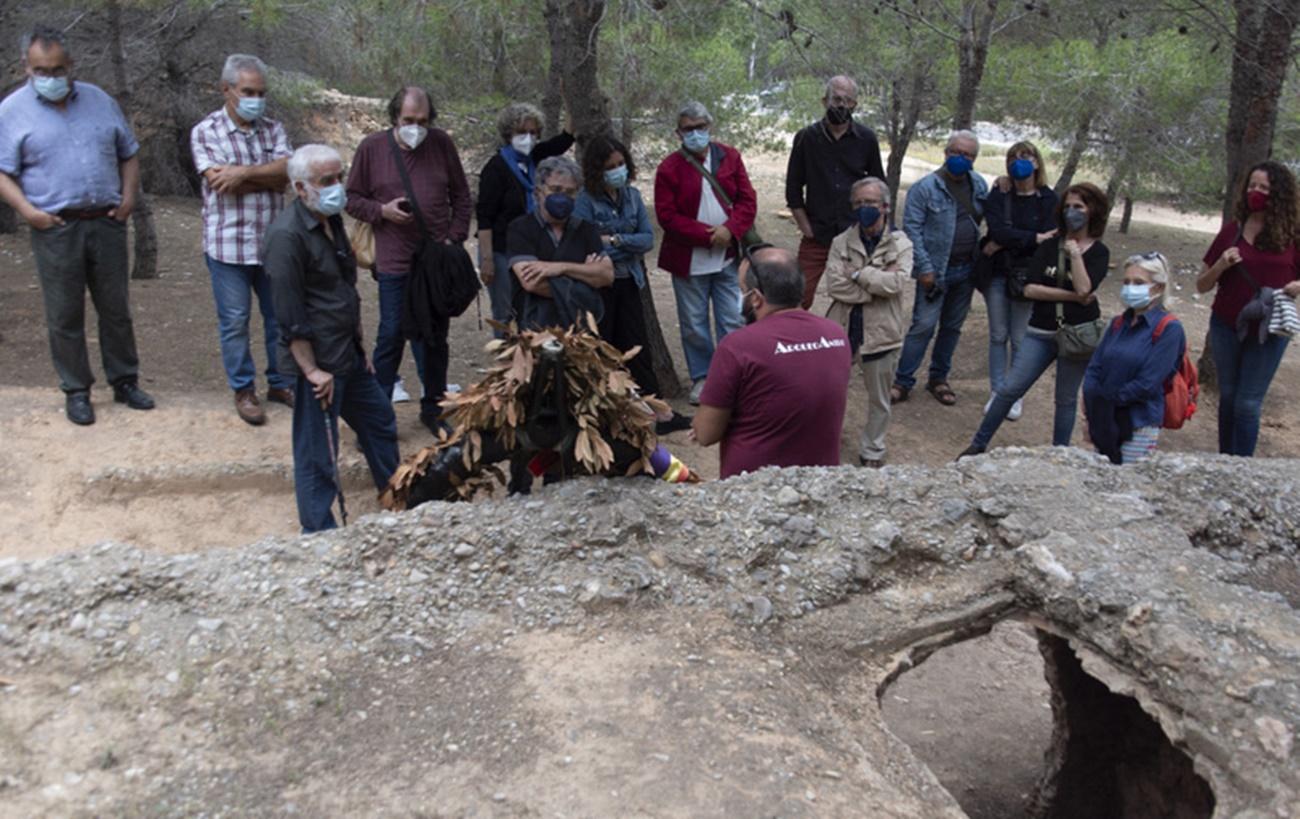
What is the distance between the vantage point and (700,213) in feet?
24.0

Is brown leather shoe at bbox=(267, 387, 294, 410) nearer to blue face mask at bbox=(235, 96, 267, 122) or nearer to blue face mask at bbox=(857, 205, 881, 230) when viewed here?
blue face mask at bbox=(235, 96, 267, 122)

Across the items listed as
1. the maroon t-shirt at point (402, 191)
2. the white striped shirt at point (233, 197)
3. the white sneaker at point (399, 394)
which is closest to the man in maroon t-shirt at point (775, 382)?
the maroon t-shirt at point (402, 191)

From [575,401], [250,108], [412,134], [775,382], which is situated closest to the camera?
[575,401]

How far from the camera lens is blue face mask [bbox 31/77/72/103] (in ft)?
19.5

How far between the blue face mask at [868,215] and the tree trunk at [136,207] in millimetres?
6028

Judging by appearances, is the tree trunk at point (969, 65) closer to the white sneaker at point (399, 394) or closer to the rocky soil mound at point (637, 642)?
the white sneaker at point (399, 394)

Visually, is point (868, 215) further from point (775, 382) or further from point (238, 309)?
point (238, 309)

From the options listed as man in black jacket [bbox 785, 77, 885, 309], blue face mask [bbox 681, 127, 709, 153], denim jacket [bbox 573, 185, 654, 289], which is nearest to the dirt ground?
denim jacket [bbox 573, 185, 654, 289]

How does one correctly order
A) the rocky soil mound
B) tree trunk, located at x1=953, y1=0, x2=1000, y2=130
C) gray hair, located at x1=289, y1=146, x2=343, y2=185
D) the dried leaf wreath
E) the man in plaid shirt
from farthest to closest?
tree trunk, located at x1=953, y1=0, x2=1000, y2=130 < the man in plaid shirt < gray hair, located at x1=289, y1=146, x2=343, y2=185 < the dried leaf wreath < the rocky soil mound

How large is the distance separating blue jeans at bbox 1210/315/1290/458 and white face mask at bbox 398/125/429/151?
4992 mm

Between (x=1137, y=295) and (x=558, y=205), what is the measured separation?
9.89 ft

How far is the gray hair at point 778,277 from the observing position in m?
4.66

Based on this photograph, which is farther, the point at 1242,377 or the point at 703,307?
the point at 703,307

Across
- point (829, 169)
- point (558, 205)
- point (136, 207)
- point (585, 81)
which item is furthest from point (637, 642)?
point (136, 207)
